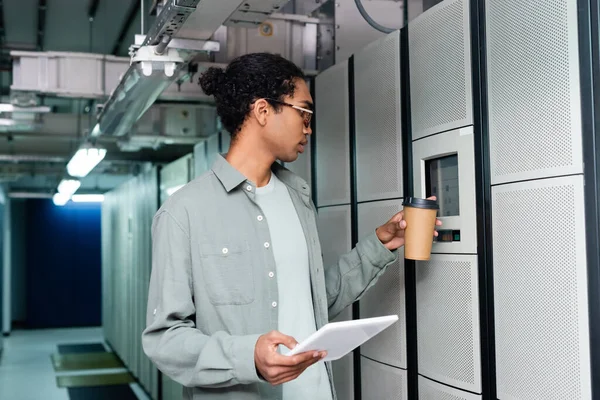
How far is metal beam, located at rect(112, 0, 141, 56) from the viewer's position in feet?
15.9

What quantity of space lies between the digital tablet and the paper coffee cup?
1.95 ft

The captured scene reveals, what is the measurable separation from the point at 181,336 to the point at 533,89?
1.14m

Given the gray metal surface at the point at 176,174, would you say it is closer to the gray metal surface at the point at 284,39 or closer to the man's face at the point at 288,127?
the gray metal surface at the point at 284,39

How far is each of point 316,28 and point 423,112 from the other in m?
1.80

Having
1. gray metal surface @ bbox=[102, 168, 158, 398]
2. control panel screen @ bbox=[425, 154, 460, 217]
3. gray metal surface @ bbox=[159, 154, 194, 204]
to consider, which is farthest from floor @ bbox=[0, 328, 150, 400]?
control panel screen @ bbox=[425, 154, 460, 217]

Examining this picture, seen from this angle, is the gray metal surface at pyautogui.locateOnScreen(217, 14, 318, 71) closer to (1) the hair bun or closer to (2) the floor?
(1) the hair bun

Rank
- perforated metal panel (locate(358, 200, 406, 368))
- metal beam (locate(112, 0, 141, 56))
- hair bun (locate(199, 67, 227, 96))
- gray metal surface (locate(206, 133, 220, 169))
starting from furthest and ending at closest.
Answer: gray metal surface (locate(206, 133, 220, 169)), metal beam (locate(112, 0, 141, 56)), perforated metal panel (locate(358, 200, 406, 368)), hair bun (locate(199, 67, 227, 96))

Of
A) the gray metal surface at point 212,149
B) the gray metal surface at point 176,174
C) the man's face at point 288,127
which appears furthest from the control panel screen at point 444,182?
the gray metal surface at point 176,174

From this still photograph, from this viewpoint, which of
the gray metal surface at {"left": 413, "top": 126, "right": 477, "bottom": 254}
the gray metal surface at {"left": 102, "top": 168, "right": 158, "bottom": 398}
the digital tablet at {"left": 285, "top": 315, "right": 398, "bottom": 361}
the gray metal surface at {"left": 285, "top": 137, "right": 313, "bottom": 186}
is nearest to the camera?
the digital tablet at {"left": 285, "top": 315, "right": 398, "bottom": 361}

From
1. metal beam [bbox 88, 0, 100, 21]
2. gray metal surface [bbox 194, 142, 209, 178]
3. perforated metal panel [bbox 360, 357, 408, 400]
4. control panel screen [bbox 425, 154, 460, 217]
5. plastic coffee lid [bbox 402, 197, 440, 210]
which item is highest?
metal beam [bbox 88, 0, 100, 21]

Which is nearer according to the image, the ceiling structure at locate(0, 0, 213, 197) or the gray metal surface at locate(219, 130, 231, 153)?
the gray metal surface at locate(219, 130, 231, 153)

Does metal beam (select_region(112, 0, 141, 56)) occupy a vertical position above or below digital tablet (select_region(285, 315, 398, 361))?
above

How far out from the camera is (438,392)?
7.65 feet

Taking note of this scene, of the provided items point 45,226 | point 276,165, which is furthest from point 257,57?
point 45,226
